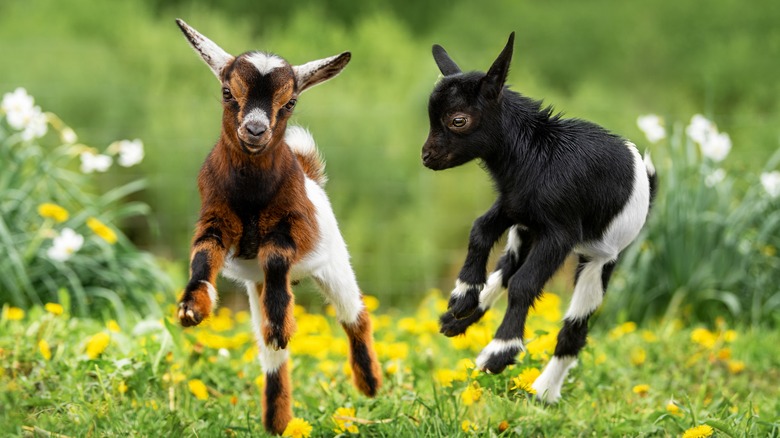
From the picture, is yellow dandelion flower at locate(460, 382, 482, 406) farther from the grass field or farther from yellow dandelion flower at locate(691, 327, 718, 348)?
yellow dandelion flower at locate(691, 327, 718, 348)

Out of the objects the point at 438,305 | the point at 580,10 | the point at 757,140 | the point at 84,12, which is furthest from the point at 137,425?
the point at 580,10

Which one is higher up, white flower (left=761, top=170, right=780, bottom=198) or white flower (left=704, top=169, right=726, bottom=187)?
white flower (left=704, top=169, right=726, bottom=187)

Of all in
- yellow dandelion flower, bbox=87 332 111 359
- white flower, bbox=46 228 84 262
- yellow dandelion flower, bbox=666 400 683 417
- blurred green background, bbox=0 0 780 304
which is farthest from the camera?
blurred green background, bbox=0 0 780 304

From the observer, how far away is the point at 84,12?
12719 millimetres

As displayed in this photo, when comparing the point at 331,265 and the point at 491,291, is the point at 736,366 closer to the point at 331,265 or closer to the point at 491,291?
the point at 491,291

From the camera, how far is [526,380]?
3.51 m

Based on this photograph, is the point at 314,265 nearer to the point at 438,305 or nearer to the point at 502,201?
the point at 502,201

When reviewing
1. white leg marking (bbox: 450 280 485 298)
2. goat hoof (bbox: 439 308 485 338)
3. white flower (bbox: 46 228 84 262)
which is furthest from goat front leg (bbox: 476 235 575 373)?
white flower (bbox: 46 228 84 262)

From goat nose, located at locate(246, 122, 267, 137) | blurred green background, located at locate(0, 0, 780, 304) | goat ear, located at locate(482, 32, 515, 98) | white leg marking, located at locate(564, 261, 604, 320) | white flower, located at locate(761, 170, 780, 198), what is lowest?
white leg marking, located at locate(564, 261, 604, 320)

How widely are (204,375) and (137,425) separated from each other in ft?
3.45

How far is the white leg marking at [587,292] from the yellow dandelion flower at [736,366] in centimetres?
269

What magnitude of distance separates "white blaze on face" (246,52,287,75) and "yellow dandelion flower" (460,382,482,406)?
1543mm

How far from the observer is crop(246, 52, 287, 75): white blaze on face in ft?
9.18

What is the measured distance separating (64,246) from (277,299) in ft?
12.9
